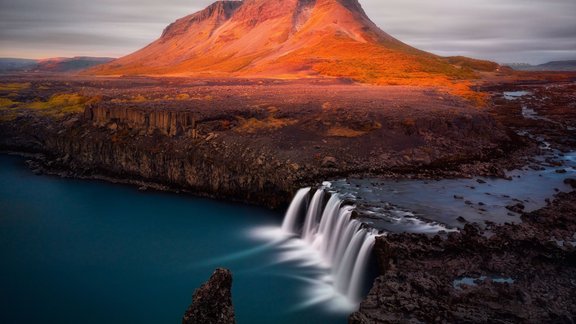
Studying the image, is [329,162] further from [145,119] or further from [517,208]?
[145,119]

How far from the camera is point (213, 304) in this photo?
35.8ft

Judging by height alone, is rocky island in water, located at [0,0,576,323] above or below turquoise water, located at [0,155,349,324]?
above

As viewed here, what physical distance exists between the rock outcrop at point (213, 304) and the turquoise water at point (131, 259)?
8.36m

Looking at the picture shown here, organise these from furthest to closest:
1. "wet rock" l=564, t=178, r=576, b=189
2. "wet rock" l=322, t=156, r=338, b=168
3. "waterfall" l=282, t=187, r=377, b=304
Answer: "wet rock" l=322, t=156, r=338, b=168, "wet rock" l=564, t=178, r=576, b=189, "waterfall" l=282, t=187, r=377, b=304

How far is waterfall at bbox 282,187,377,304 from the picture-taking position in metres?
19.9

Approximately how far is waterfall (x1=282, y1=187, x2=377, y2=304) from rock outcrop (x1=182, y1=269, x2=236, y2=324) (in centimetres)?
989

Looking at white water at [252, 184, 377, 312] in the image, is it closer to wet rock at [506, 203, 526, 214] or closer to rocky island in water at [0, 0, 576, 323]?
rocky island in water at [0, 0, 576, 323]

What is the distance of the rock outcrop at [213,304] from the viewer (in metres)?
10.7

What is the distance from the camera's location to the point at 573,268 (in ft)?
54.6

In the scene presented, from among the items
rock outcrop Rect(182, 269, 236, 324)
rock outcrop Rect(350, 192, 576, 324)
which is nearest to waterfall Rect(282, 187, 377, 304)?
rock outcrop Rect(350, 192, 576, 324)

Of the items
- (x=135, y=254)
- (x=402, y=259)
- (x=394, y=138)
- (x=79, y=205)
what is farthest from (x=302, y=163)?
(x=79, y=205)

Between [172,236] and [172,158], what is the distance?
10116mm

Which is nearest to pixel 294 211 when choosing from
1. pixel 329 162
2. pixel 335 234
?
pixel 335 234

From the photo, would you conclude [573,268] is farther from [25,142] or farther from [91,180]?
[25,142]
